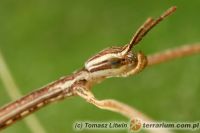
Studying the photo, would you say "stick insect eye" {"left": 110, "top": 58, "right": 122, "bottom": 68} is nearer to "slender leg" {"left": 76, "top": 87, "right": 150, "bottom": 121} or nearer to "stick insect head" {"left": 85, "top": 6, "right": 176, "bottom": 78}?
"stick insect head" {"left": 85, "top": 6, "right": 176, "bottom": 78}

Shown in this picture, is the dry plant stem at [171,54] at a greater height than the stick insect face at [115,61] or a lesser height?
greater

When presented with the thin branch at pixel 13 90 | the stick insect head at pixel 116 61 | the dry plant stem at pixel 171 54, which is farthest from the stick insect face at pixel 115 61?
the thin branch at pixel 13 90

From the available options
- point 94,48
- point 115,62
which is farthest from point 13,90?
point 115,62

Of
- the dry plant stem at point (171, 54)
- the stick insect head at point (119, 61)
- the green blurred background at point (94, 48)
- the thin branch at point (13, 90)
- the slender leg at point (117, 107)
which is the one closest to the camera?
the slender leg at point (117, 107)

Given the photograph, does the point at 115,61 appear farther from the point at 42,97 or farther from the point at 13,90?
the point at 13,90

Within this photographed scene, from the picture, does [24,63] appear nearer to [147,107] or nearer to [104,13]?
[104,13]

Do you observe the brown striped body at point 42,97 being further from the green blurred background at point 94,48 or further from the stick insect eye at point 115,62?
the green blurred background at point 94,48

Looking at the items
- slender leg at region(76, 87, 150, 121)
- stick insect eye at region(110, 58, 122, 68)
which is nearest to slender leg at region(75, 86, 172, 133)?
slender leg at region(76, 87, 150, 121)
